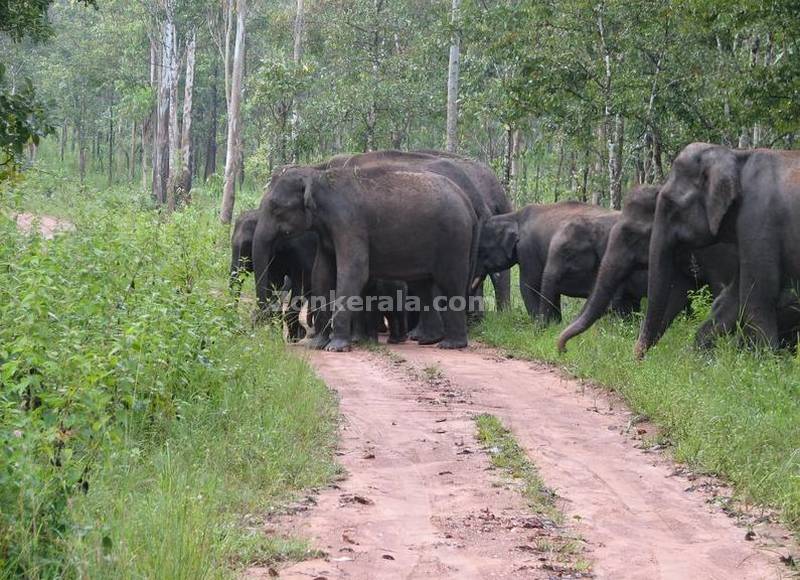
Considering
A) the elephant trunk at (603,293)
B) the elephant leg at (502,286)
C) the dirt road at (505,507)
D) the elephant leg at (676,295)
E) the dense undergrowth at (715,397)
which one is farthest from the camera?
the elephant leg at (502,286)

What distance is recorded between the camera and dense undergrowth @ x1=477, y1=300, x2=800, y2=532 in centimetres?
730

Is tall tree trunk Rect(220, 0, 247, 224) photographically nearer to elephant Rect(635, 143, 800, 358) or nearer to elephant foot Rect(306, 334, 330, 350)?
elephant foot Rect(306, 334, 330, 350)

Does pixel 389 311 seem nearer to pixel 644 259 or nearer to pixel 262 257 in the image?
pixel 262 257

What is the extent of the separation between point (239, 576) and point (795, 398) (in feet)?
17.6

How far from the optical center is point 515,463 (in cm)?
782

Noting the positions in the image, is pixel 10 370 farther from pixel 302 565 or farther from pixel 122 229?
pixel 122 229

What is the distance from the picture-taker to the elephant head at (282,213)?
1445 centimetres

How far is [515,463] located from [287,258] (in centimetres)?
852

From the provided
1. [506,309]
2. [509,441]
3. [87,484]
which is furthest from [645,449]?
[506,309]

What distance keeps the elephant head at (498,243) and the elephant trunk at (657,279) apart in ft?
16.8

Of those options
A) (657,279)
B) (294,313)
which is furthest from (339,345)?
(657,279)

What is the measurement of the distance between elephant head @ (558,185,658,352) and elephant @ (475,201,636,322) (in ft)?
8.04

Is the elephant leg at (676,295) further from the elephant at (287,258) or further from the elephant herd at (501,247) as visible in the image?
the elephant at (287,258)

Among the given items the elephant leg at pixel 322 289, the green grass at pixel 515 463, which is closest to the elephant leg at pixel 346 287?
the elephant leg at pixel 322 289
